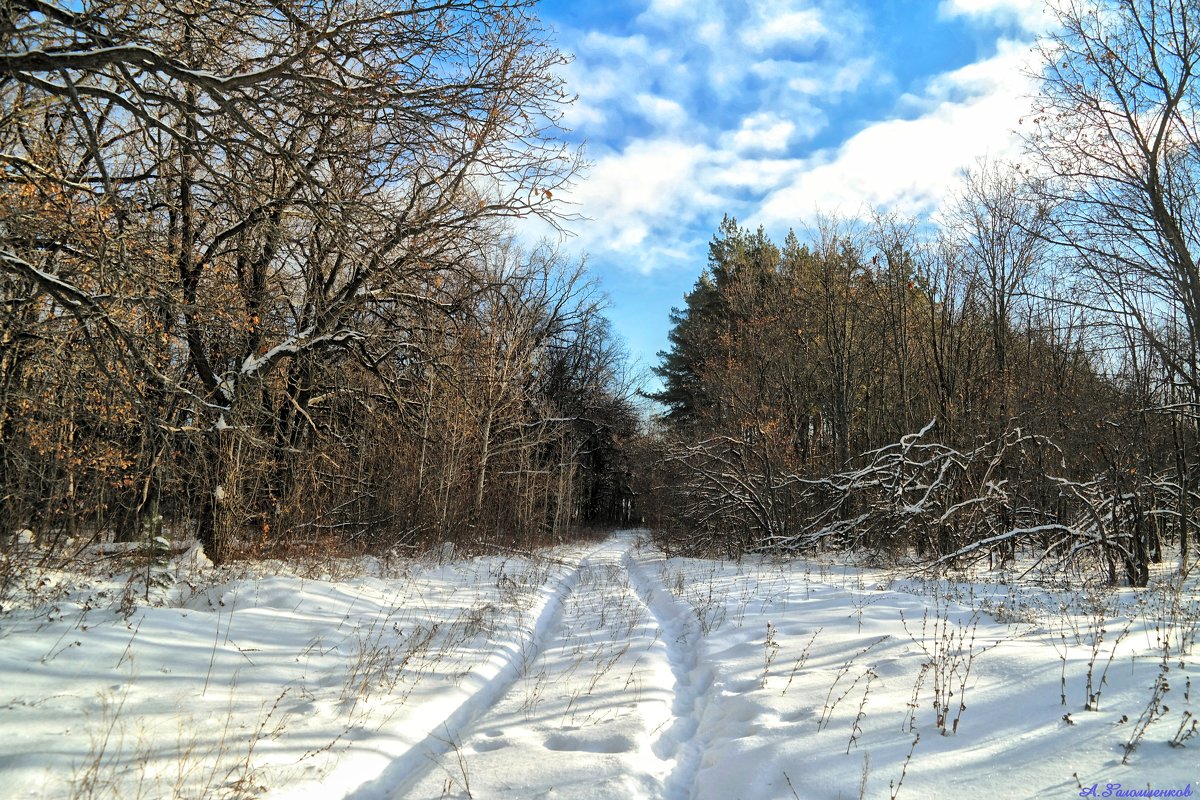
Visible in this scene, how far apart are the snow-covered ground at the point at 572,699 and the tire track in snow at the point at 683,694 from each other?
0.03m

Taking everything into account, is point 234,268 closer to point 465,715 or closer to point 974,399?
point 465,715

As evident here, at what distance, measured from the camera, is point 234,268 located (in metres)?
11.1

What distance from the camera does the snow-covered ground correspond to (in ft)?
10.6

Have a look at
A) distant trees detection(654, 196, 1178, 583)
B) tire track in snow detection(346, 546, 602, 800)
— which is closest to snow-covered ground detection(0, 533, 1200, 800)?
tire track in snow detection(346, 546, 602, 800)

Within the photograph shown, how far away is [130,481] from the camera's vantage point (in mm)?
8344

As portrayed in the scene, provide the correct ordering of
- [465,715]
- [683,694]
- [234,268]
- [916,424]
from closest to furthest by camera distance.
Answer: [465,715]
[683,694]
[234,268]
[916,424]

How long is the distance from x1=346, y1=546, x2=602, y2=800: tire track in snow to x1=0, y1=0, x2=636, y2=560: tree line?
10.6 ft

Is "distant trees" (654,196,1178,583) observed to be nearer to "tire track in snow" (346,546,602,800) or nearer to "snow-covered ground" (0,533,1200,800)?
"snow-covered ground" (0,533,1200,800)

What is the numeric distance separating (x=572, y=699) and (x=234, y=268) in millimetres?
10055

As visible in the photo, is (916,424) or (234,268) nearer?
(234,268)

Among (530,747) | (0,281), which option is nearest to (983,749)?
(530,747)

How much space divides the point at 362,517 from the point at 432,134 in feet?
42.4

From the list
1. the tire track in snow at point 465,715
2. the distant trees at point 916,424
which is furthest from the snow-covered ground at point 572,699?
the distant trees at point 916,424

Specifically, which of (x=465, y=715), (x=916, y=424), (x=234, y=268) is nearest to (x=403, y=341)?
(x=234, y=268)
